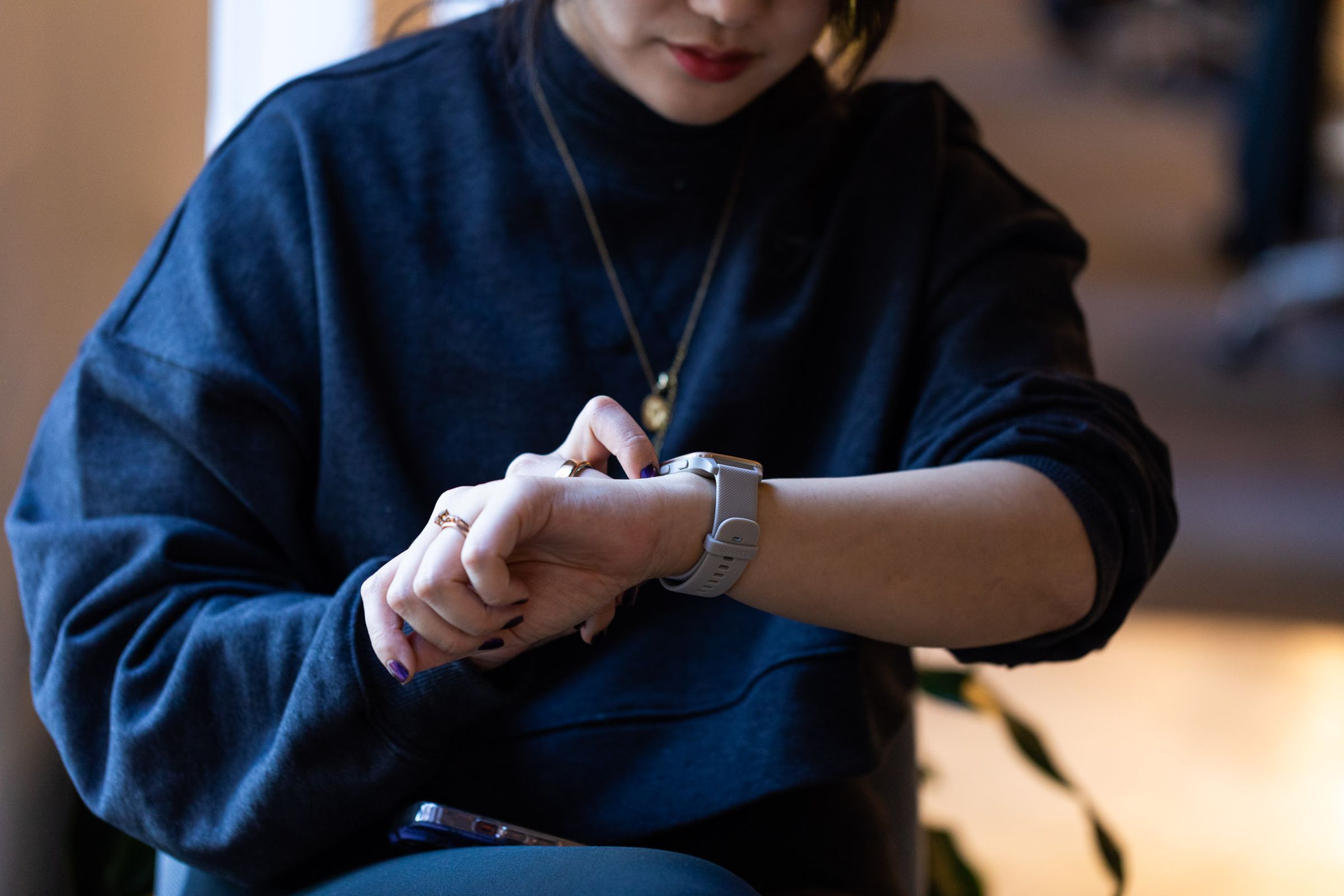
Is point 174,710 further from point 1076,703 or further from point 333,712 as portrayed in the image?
point 1076,703

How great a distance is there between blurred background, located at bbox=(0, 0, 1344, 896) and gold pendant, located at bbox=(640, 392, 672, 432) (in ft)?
1.45

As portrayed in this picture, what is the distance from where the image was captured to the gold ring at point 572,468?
0.79 meters

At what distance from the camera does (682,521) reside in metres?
0.77

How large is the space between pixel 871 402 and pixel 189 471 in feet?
1.68

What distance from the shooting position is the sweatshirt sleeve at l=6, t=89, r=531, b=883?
2.66 ft

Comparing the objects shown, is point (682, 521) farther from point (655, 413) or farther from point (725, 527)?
point (655, 413)

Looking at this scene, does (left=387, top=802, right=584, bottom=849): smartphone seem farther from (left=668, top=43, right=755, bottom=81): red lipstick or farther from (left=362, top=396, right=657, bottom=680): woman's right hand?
(left=668, top=43, right=755, bottom=81): red lipstick

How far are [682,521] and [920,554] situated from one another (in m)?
0.18

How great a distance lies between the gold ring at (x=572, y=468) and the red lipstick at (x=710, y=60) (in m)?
0.34

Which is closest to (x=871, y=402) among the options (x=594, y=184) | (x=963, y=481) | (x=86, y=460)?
(x=963, y=481)

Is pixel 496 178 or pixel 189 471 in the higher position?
pixel 496 178

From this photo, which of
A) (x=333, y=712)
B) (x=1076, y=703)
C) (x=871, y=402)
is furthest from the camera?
(x=1076, y=703)

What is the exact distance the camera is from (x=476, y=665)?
804 mm

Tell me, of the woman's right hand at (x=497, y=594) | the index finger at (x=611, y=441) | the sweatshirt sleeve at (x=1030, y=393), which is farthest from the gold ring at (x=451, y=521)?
the sweatshirt sleeve at (x=1030, y=393)
